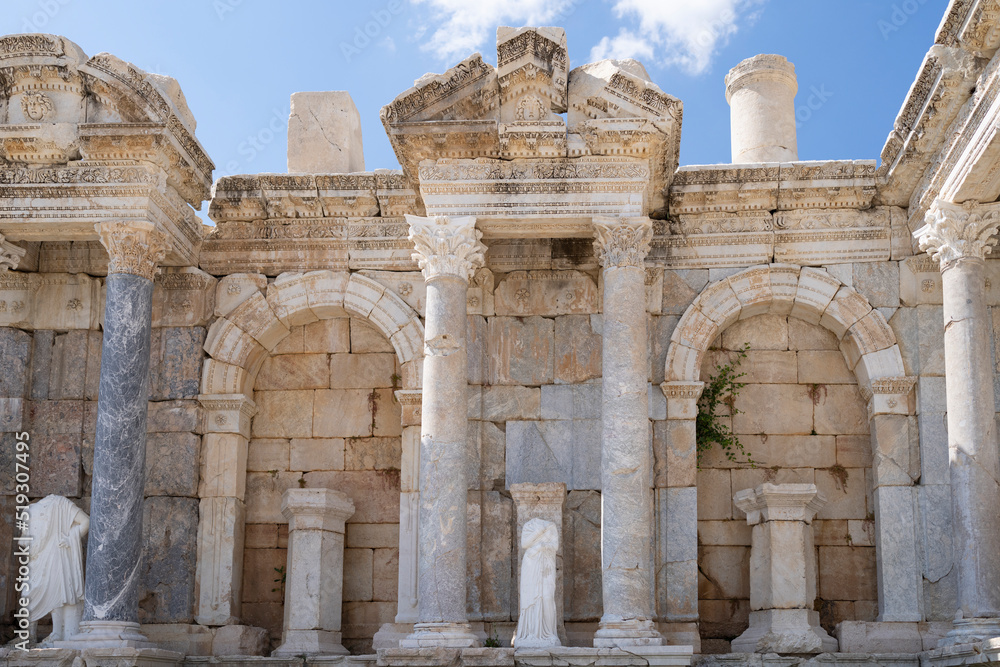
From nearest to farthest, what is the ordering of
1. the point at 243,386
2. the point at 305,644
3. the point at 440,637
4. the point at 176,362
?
the point at 440,637 < the point at 305,644 < the point at 176,362 < the point at 243,386

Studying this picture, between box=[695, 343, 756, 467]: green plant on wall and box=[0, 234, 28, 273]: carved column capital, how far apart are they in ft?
24.9

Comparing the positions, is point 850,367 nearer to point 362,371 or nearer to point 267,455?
point 362,371

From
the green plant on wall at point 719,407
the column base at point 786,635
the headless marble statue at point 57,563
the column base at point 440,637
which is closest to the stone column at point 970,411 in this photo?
the column base at point 786,635

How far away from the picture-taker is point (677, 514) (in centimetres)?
1273

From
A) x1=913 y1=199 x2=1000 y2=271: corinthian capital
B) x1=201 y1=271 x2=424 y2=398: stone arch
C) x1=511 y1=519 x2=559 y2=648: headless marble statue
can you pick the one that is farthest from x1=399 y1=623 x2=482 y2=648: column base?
x1=913 y1=199 x2=1000 y2=271: corinthian capital

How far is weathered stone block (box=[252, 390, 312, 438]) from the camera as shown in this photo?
46.0 feet

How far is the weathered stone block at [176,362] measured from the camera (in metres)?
13.5

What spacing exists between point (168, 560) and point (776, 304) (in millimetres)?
7215

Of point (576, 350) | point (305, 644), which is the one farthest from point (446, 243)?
point (305, 644)

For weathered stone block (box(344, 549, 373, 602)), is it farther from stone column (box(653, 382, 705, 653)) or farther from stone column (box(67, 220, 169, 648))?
stone column (box(653, 382, 705, 653))

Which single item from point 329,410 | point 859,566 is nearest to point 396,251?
point 329,410

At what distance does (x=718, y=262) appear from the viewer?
44.0 feet

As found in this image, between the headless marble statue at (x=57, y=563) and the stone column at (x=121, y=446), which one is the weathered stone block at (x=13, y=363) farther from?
the stone column at (x=121, y=446)

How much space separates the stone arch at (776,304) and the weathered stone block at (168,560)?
5468 millimetres
